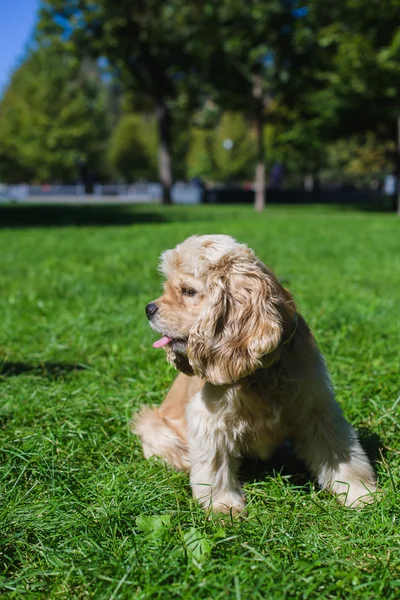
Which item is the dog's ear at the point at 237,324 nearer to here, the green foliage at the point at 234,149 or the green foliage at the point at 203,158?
the green foliage at the point at 234,149

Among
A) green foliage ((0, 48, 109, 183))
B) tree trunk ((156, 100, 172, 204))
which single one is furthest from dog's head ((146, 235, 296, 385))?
green foliage ((0, 48, 109, 183))

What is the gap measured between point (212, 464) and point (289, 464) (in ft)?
2.01

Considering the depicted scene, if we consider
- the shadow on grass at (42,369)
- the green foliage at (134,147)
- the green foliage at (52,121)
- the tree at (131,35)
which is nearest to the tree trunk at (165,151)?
the tree at (131,35)

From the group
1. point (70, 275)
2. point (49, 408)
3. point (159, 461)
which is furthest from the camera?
point (70, 275)

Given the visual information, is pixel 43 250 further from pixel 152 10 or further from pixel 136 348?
pixel 152 10

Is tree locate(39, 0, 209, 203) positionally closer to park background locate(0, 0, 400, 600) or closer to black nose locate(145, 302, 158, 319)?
park background locate(0, 0, 400, 600)

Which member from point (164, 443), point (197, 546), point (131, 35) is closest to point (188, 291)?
point (164, 443)

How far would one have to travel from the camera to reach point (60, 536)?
251 centimetres

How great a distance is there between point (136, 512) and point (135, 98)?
39595 mm

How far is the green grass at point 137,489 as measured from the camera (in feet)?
7.16

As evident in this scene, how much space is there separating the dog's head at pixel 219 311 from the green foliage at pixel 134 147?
67.8 m

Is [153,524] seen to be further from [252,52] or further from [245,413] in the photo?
[252,52]

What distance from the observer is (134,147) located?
69688 millimetres

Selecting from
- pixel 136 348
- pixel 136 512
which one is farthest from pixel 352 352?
pixel 136 512
